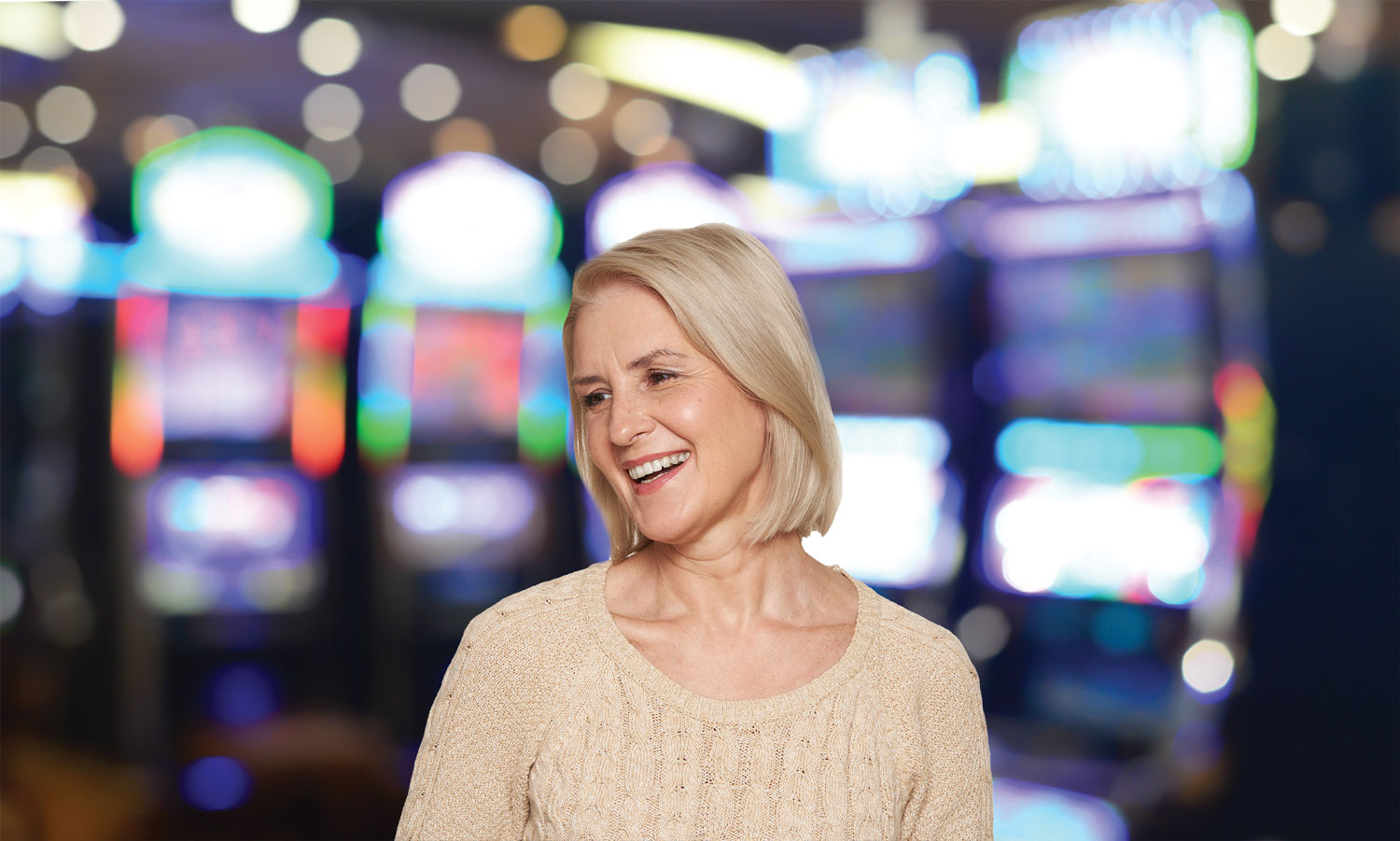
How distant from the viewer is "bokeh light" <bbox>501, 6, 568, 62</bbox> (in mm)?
6258

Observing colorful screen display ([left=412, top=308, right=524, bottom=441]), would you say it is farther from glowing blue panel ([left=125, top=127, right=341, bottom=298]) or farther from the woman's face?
the woman's face

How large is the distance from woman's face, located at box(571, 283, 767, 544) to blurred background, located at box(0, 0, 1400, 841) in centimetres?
321

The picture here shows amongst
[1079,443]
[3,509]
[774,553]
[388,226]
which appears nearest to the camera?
[774,553]

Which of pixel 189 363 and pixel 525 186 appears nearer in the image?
pixel 189 363

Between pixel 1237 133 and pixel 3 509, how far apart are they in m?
5.19

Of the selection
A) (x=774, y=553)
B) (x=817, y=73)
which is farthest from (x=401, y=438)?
(x=774, y=553)

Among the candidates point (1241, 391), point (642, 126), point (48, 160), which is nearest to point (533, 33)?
point (642, 126)

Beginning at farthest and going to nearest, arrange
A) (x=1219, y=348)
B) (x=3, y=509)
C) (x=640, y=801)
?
(x=3, y=509) < (x=1219, y=348) < (x=640, y=801)

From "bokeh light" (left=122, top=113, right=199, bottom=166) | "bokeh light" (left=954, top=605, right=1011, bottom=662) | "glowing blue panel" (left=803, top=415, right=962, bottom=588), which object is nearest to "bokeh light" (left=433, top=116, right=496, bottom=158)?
"bokeh light" (left=122, top=113, right=199, bottom=166)

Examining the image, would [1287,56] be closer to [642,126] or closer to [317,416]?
[642,126]

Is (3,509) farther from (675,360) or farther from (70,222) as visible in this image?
(675,360)

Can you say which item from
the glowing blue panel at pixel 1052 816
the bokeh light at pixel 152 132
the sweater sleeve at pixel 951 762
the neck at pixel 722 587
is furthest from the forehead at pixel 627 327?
the bokeh light at pixel 152 132

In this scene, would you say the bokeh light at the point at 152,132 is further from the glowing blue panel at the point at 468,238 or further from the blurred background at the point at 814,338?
the glowing blue panel at the point at 468,238

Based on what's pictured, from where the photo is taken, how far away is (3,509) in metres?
5.56
